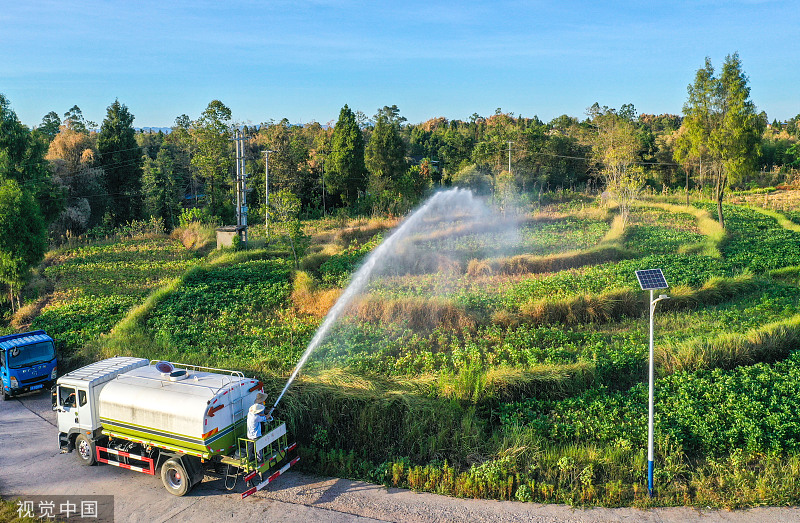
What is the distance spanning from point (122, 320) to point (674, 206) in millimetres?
32582

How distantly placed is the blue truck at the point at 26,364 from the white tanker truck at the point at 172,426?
4.65m

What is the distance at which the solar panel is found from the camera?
8594 millimetres

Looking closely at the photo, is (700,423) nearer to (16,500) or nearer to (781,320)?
(781,320)

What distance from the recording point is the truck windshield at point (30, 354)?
1378cm

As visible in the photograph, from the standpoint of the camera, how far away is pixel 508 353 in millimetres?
12914

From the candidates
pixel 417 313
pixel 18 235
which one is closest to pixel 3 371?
pixel 18 235

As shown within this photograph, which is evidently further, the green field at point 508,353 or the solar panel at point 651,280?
the green field at point 508,353

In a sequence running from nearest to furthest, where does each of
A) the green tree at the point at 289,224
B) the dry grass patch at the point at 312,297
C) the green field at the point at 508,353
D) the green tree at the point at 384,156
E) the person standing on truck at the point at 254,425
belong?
the person standing on truck at the point at 254,425, the green field at the point at 508,353, the dry grass patch at the point at 312,297, the green tree at the point at 289,224, the green tree at the point at 384,156

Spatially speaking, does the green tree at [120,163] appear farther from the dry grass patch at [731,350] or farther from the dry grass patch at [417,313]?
the dry grass patch at [731,350]

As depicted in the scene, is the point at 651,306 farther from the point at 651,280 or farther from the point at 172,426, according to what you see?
the point at 172,426

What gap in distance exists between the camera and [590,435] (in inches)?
385

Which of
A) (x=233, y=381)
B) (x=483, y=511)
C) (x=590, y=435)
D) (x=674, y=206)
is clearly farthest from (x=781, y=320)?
(x=674, y=206)

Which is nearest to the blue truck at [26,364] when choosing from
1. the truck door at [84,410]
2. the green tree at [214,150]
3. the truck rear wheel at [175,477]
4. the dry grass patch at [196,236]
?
the truck door at [84,410]

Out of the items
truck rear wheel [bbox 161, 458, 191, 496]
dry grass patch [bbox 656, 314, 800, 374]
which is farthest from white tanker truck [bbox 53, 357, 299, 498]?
dry grass patch [bbox 656, 314, 800, 374]
